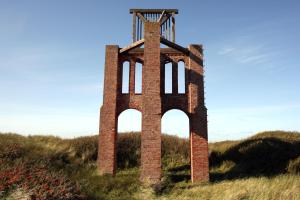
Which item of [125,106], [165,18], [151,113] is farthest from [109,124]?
[165,18]

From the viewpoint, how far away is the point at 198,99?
1443 cm

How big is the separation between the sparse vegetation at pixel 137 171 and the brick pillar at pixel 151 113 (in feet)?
2.70

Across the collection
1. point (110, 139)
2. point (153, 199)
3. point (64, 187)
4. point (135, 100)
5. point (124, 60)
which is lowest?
point (153, 199)

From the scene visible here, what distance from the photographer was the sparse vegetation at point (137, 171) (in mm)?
10117

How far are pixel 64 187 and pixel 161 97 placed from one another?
6.86 metres

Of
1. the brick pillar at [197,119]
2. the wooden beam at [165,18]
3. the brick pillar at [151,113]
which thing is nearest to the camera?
the brick pillar at [151,113]

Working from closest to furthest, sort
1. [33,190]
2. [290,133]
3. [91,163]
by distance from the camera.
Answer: [33,190], [91,163], [290,133]

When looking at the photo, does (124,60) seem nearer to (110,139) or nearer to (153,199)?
(110,139)

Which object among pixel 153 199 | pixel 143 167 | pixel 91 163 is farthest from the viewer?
pixel 91 163

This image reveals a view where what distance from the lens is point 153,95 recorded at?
45.0 feet

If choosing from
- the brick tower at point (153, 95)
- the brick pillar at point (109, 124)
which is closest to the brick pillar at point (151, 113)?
the brick tower at point (153, 95)

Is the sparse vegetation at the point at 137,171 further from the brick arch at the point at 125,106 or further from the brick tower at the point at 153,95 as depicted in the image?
the brick arch at the point at 125,106

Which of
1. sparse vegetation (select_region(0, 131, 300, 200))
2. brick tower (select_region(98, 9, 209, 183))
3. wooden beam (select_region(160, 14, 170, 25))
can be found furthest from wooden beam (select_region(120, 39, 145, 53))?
sparse vegetation (select_region(0, 131, 300, 200))

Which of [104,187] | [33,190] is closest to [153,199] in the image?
[104,187]
